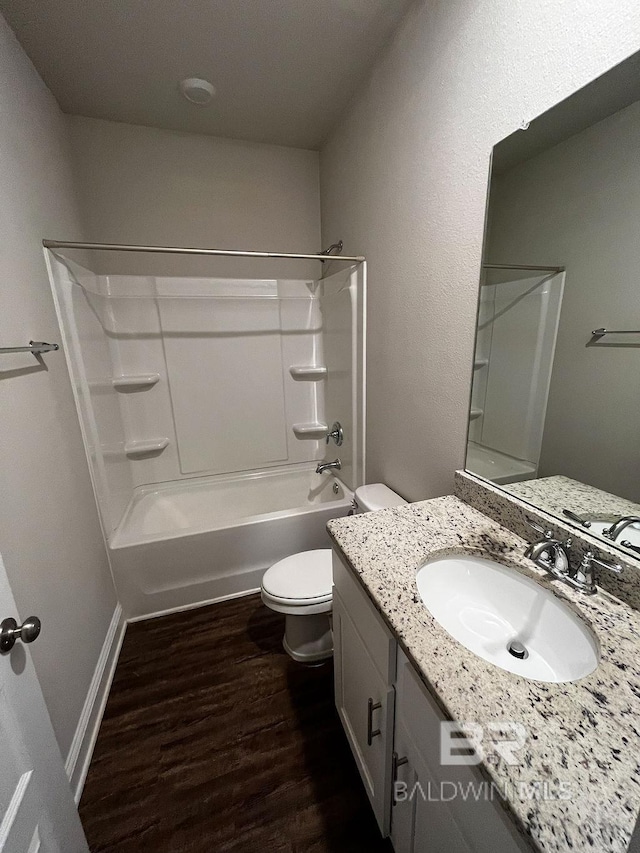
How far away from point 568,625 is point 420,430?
2.92ft

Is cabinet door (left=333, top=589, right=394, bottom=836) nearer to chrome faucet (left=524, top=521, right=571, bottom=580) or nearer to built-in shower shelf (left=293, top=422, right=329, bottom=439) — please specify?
chrome faucet (left=524, top=521, right=571, bottom=580)

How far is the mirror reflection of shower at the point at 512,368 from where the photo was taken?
3.20 ft

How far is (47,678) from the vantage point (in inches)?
41.9

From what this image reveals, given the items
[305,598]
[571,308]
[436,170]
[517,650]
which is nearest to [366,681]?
[517,650]

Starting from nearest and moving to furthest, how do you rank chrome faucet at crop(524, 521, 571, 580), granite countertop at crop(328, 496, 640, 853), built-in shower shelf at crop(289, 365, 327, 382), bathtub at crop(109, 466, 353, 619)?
1. granite countertop at crop(328, 496, 640, 853)
2. chrome faucet at crop(524, 521, 571, 580)
3. bathtub at crop(109, 466, 353, 619)
4. built-in shower shelf at crop(289, 365, 327, 382)

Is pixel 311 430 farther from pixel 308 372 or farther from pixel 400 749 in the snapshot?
pixel 400 749

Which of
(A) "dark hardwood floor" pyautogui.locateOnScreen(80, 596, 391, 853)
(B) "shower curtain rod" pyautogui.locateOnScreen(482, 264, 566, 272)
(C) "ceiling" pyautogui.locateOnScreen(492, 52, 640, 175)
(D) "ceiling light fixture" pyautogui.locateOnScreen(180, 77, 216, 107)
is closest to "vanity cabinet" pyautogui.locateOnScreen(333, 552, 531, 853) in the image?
(A) "dark hardwood floor" pyautogui.locateOnScreen(80, 596, 391, 853)

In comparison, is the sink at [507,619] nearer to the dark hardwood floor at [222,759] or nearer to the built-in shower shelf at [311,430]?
the dark hardwood floor at [222,759]

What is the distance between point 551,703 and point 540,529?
478 millimetres

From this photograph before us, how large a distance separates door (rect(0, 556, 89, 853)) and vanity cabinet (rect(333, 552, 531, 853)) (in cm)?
74

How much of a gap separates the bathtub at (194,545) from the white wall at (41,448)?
0.66 ft

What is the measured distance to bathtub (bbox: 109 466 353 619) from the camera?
1833mm

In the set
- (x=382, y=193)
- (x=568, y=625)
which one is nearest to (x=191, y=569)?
(x=568, y=625)

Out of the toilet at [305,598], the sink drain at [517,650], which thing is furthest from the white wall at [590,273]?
the toilet at [305,598]
